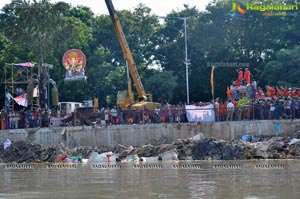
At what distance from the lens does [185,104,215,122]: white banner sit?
1449 inches

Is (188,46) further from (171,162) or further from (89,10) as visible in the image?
(171,162)

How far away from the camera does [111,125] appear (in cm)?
3828

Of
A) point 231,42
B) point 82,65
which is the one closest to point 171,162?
point 82,65

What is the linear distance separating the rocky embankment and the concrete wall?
0.88 meters

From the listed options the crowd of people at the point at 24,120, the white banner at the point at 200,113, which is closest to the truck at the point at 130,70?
the white banner at the point at 200,113

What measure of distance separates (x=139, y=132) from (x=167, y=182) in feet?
57.0

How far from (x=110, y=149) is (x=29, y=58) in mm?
24619

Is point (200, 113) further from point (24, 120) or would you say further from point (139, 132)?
point (24, 120)

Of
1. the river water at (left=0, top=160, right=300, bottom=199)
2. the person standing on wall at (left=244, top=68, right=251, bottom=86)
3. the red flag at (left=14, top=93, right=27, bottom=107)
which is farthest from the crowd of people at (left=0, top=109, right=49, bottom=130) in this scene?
the river water at (left=0, top=160, right=300, bottom=199)

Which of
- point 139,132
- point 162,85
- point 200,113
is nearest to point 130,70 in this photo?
point 139,132

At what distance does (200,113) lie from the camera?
37.0 metres

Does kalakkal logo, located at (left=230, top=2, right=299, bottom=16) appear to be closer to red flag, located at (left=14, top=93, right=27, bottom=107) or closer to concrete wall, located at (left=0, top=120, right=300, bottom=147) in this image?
red flag, located at (left=14, top=93, right=27, bottom=107)

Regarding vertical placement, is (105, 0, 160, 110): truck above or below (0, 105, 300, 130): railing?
above

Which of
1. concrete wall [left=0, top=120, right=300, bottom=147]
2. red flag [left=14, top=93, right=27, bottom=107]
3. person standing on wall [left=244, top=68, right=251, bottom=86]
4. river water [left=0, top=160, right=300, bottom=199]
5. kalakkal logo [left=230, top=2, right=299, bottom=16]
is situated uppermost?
kalakkal logo [left=230, top=2, right=299, bottom=16]
